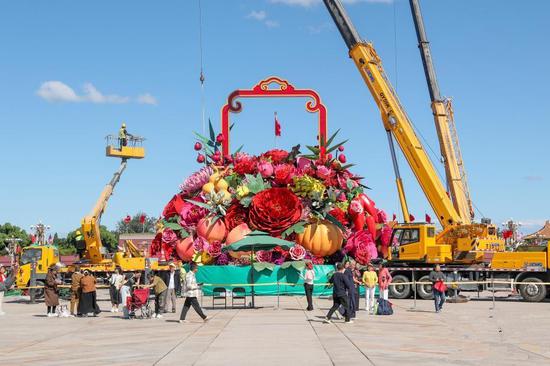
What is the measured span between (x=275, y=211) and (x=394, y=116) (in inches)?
442

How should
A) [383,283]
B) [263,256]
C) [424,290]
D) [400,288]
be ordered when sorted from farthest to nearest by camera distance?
[400,288] < [424,290] < [263,256] < [383,283]

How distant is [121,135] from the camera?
200ft

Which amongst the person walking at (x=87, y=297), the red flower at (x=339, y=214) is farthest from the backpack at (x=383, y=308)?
the person walking at (x=87, y=297)

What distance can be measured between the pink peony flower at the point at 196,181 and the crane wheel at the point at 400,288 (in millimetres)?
9225

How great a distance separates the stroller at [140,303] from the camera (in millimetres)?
22969

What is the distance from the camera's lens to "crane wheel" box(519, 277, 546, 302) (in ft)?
99.7

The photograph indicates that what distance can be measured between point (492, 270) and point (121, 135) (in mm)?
37085

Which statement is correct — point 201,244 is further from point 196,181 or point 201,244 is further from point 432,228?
point 432,228

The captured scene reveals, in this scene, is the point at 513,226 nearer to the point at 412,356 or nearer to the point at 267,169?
the point at 267,169

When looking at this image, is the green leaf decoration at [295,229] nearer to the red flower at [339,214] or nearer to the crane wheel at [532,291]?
the red flower at [339,214]

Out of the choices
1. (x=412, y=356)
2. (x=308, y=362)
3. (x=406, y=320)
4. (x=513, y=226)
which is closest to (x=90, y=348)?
(x=308, y=362)

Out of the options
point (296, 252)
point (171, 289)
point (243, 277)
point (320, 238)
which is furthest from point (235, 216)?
point (171, 289)

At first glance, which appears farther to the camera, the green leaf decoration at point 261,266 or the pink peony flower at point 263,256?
A: the pink peony flower at point 263,256

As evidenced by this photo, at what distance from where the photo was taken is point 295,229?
2908 cm
